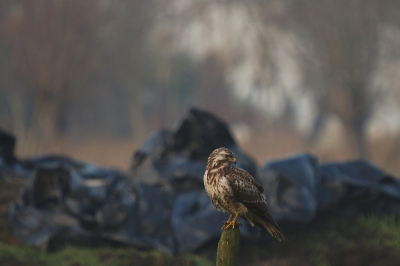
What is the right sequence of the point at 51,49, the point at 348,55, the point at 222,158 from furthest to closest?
the point at 51,49 < the point at 348,55 < the point at 222,158

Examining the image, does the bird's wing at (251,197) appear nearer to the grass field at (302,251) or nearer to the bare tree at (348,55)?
the grass field at (302,251)

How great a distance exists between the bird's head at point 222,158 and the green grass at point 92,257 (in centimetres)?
227

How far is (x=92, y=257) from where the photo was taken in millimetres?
4707

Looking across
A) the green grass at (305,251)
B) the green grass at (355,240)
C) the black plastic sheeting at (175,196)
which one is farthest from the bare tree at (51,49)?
the green grass at (355,240)

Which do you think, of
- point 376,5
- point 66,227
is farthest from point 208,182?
point 376,5

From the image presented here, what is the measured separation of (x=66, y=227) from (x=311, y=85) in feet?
36.9

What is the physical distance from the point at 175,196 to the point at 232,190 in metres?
2.72

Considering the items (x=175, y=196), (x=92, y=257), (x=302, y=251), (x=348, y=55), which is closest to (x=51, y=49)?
(x=348, y=55)

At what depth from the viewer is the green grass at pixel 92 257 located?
453 cm

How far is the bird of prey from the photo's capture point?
244cm

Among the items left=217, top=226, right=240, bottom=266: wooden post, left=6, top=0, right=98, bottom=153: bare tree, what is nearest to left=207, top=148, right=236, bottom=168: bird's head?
left=217, top=226, right=240, bottom=266: wooden post

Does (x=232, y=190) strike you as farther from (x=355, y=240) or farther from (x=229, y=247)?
(x=355, y=240)

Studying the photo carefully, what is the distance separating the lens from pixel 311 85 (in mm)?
14867

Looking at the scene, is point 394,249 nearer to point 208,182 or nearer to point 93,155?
point 208,182
